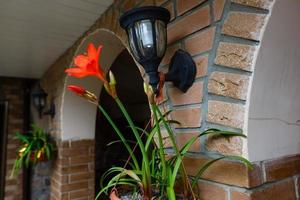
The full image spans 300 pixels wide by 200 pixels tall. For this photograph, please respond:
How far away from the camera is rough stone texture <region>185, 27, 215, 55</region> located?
2.54 feet

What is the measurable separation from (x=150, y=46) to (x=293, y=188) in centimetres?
63

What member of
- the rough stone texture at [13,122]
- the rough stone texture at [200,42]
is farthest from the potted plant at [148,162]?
the rough stone texture at [13,122]

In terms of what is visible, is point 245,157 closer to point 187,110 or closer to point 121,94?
point 187,110

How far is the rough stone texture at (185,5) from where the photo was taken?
0.85 metres

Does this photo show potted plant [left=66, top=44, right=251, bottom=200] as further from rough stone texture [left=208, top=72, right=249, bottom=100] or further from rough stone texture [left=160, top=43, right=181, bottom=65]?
rough stone texture [left=160, top=43, right=181, bottom=65]

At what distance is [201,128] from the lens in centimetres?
79

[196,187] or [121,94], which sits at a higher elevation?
[121,94]

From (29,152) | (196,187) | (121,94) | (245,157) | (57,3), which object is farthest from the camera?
(121,94)

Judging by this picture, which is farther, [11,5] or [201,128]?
[11,5]

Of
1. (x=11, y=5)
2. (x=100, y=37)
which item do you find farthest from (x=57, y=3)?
(x=100, y=37)

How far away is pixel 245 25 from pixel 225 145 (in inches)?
13.7

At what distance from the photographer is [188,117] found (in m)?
0.84

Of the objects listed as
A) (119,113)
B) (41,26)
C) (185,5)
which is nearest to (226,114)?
(185,5)

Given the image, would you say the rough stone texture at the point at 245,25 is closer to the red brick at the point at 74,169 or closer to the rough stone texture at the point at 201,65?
the rough stone texture at the point at 201,65
